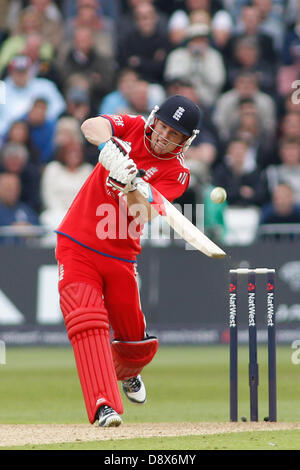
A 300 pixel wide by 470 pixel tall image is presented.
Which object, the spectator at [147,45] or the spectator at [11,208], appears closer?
the spectator at [11,208]

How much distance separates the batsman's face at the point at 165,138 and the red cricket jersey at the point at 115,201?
14cm

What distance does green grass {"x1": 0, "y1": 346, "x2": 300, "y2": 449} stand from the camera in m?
8.26

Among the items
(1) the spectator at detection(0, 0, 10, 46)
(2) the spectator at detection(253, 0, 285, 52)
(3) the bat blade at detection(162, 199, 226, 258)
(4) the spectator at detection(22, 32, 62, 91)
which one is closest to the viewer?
(3) the bat blade at detection(162, 199, 226, 258)

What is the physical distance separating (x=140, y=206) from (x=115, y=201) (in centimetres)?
28

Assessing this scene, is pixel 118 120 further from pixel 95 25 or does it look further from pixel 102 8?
pixel 102 8

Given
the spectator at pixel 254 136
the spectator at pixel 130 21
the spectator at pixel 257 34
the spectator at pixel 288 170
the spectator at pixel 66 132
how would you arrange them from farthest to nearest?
the spectator at pixel 130 21
the spectator at pixel 257 34
the spectator at pixel 254 136
the spectator at pixel 288 170
the spectator at pixel 66 132

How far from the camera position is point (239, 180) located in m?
14.1

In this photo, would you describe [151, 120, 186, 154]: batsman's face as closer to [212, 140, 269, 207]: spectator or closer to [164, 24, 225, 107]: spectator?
[212, 140, 269, 207]: spectator

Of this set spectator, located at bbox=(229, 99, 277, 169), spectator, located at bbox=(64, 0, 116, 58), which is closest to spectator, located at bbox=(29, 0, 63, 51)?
spectator, located at bbox=(64, 0, 116, 58)

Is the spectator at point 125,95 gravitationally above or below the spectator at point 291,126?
above

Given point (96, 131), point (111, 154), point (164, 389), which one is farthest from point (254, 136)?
point (111, 154)

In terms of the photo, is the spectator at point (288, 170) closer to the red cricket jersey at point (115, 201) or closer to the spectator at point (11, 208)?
the spectator at point (11, 208)

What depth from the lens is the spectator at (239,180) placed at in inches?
554

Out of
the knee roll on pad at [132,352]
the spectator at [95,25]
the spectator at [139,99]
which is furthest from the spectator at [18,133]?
the knee roll on pad at [132,352]
